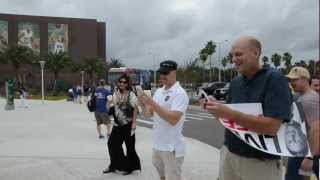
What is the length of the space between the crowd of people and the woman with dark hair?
0.6 inches

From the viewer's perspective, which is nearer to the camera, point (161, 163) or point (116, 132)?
point (161, 163)

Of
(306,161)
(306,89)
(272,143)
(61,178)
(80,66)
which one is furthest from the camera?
(80,66)

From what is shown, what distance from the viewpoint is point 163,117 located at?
527 cm

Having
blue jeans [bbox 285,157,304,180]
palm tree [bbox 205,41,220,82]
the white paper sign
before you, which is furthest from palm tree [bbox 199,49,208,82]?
the white paper sign

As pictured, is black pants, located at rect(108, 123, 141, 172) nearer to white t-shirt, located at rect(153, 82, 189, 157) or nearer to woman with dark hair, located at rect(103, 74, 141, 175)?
woman with dark hair, located at rect(103, 74, 141, 175)

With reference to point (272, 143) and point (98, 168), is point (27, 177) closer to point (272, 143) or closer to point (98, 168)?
point (98, 168)

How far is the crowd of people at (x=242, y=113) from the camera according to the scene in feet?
11.2

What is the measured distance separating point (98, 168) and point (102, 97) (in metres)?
4.60

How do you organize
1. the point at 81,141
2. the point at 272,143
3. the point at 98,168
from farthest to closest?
the point at 81,141
the point at 98,168
the point at 272,143

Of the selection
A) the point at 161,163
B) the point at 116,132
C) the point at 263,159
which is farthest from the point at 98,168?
the point at 263,159

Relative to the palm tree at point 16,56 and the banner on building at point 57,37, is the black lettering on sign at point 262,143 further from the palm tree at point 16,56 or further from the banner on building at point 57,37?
the banner on building at point 57,37

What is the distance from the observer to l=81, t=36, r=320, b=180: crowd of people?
3.43 metres

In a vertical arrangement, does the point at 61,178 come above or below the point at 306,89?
below

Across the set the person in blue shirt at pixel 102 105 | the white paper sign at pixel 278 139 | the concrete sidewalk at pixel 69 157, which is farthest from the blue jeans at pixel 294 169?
the person in blue shirt at pixel 102 105
